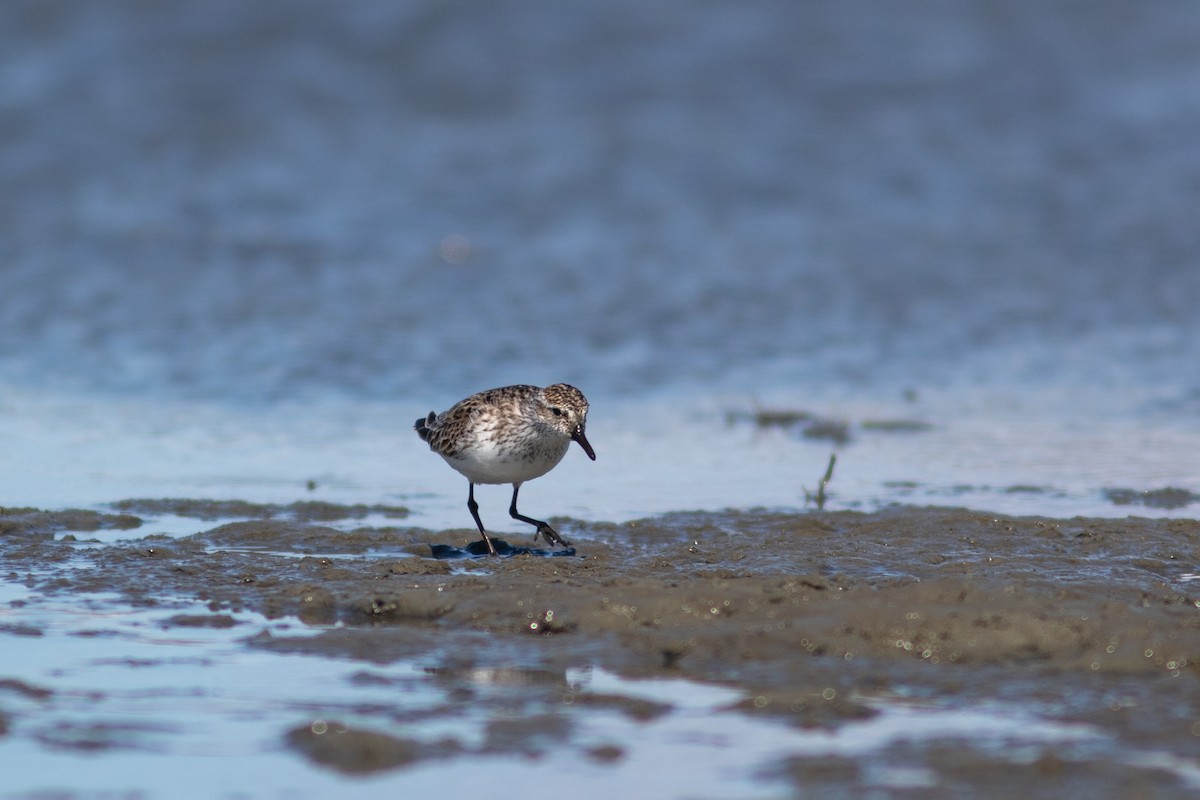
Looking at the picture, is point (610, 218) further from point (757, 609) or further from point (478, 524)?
point (757, 609)

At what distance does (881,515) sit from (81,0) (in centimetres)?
1452

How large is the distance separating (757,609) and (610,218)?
982cm

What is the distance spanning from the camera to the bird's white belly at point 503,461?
7840mm

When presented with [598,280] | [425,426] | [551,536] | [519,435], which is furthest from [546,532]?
[598,280]

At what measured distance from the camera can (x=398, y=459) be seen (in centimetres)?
979

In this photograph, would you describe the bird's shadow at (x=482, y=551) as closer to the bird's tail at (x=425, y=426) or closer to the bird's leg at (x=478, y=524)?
the bird's leg at (x=478, y=524)

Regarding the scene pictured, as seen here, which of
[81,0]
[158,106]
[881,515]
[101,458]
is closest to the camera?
[881,515]

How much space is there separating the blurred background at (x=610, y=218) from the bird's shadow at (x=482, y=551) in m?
1.01

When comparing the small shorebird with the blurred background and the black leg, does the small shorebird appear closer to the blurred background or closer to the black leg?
the black leg

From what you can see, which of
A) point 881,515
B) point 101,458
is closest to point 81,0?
point 101,458

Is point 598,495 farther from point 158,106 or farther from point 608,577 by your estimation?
point 158,106

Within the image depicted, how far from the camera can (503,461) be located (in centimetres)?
784

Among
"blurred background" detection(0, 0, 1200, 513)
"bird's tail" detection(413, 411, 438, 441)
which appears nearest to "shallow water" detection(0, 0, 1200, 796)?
"blurred background" detection(0, 0, 1200, 513)

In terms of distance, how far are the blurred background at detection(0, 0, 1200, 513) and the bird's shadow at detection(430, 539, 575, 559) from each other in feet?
3.30
